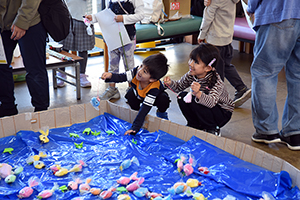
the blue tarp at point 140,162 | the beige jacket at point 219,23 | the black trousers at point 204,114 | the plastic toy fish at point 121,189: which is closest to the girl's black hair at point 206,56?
the black trousers at point 204,114

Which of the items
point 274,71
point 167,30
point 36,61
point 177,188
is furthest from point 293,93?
point 167,30

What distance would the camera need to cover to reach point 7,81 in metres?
2.42

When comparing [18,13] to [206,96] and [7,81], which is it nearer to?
[7,81]

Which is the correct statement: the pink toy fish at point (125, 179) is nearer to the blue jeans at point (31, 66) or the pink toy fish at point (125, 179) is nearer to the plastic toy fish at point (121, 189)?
the plastic toy fish at point (121, 189)

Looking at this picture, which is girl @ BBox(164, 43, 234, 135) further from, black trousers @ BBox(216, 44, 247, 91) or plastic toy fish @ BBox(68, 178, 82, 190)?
plastic toy fish @ BBox(68, 178, 82, 190)

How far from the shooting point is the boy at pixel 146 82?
2.17 metres

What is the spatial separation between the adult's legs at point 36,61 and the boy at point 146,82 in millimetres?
481

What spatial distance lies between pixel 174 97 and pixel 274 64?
1.22m

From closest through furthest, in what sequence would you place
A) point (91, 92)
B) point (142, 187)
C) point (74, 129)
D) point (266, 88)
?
point (142, 187), point (266, 88), point (74, 129), point (91, 92)

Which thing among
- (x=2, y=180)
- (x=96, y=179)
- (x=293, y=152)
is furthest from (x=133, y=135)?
(x=293, y=152)

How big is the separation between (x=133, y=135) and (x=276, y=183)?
2.99ft

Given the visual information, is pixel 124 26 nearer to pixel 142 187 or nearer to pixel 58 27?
pixel 58 27

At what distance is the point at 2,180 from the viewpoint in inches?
66.8

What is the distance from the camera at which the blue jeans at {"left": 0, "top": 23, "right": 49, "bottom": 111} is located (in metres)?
2.30
